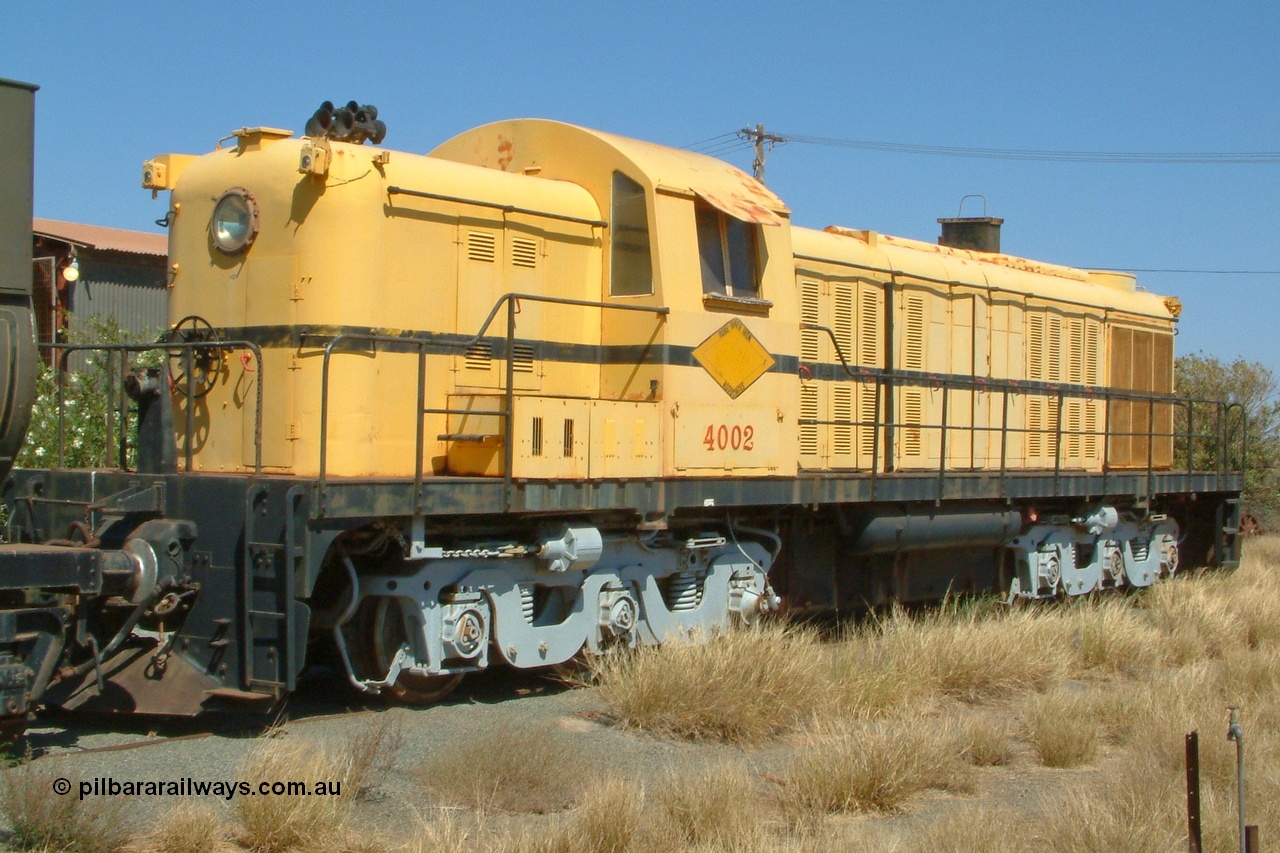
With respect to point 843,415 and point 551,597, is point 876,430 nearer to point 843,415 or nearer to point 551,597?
point 843,415

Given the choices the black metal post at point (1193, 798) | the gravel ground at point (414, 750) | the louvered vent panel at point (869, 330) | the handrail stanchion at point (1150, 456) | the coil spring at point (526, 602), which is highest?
the louvered vent panel at point (869, 330)

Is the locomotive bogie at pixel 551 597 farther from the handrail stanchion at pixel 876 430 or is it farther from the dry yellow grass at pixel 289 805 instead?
the dry yellow grass at pixel 289 805

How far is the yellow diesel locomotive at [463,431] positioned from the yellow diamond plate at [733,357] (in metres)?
0.02

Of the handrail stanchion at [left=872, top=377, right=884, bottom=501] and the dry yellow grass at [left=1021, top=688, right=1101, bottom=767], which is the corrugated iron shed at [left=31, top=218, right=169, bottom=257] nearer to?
the handrail stanchion at [left=872, top=377, right=884, bottom=501]

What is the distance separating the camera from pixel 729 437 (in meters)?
9.98

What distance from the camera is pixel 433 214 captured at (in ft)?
29.3

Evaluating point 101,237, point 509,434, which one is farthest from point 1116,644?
point 101,237

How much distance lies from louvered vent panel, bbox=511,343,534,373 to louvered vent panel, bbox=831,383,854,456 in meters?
3.64

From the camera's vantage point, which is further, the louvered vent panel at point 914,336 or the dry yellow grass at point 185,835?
the louvered vent panel at point 914,336

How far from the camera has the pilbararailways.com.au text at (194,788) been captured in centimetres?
577

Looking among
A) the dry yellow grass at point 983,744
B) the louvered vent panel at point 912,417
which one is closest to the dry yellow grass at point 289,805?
the dry yellow grass at point 983,744

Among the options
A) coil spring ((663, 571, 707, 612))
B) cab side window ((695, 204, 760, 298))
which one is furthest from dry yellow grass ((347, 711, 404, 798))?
cab side window ((695, 204, 760, 298))

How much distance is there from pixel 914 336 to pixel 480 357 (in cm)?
555

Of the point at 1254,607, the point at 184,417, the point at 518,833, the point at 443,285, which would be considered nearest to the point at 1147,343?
the point at 1254,607
